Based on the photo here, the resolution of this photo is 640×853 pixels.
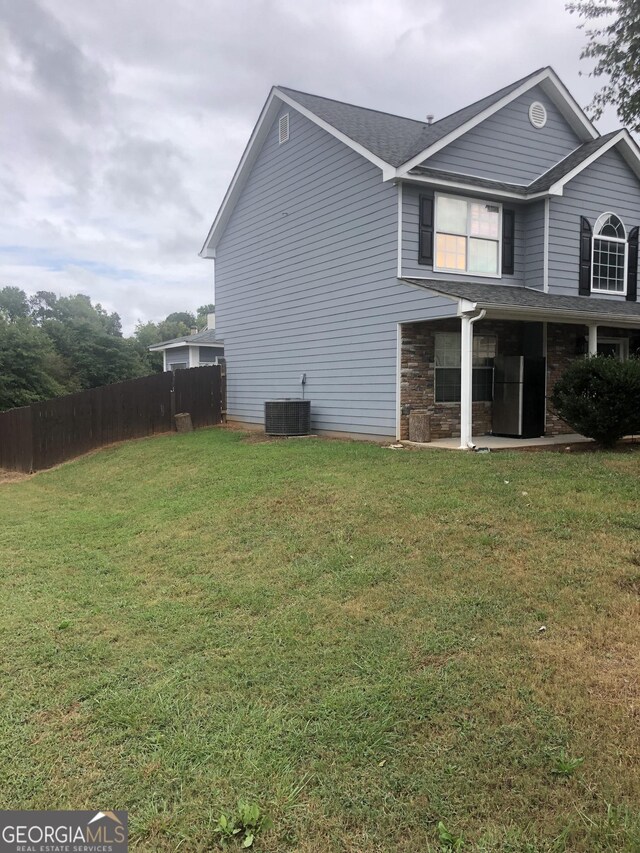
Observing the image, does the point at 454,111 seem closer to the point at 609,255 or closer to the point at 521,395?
the point at 609,255

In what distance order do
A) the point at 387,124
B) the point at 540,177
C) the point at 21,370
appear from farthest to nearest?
1. the point at 21,370
2. the point at 387,124
3. the point at 540,177

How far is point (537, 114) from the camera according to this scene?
1301 cm

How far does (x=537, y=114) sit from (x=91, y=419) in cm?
1254

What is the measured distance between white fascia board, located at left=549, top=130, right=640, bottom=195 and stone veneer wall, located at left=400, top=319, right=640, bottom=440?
8.89 feet

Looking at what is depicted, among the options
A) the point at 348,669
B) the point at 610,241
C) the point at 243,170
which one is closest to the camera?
the point at 348,669

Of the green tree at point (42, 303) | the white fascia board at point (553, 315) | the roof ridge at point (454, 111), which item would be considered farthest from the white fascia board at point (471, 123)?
the green tree at point (42, 303)

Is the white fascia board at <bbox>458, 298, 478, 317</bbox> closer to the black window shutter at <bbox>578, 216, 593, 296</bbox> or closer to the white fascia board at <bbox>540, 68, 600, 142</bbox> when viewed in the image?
the black window shutter at <bbox>578, 216, 593, 296</bbox>

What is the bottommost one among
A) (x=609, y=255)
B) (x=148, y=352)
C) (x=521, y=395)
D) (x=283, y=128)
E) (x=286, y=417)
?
(x=286, y=417)

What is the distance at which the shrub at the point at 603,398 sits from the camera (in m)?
9.03

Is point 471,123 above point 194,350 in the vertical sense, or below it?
above

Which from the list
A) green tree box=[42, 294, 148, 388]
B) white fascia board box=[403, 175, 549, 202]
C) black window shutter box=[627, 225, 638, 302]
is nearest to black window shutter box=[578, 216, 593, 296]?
black window shutter box=[627, 225, 638, 302]

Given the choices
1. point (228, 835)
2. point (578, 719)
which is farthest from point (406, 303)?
point (228, 835)

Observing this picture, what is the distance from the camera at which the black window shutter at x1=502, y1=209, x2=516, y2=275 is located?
40.2 feet

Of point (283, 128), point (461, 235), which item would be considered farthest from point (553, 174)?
point (283, 128)
